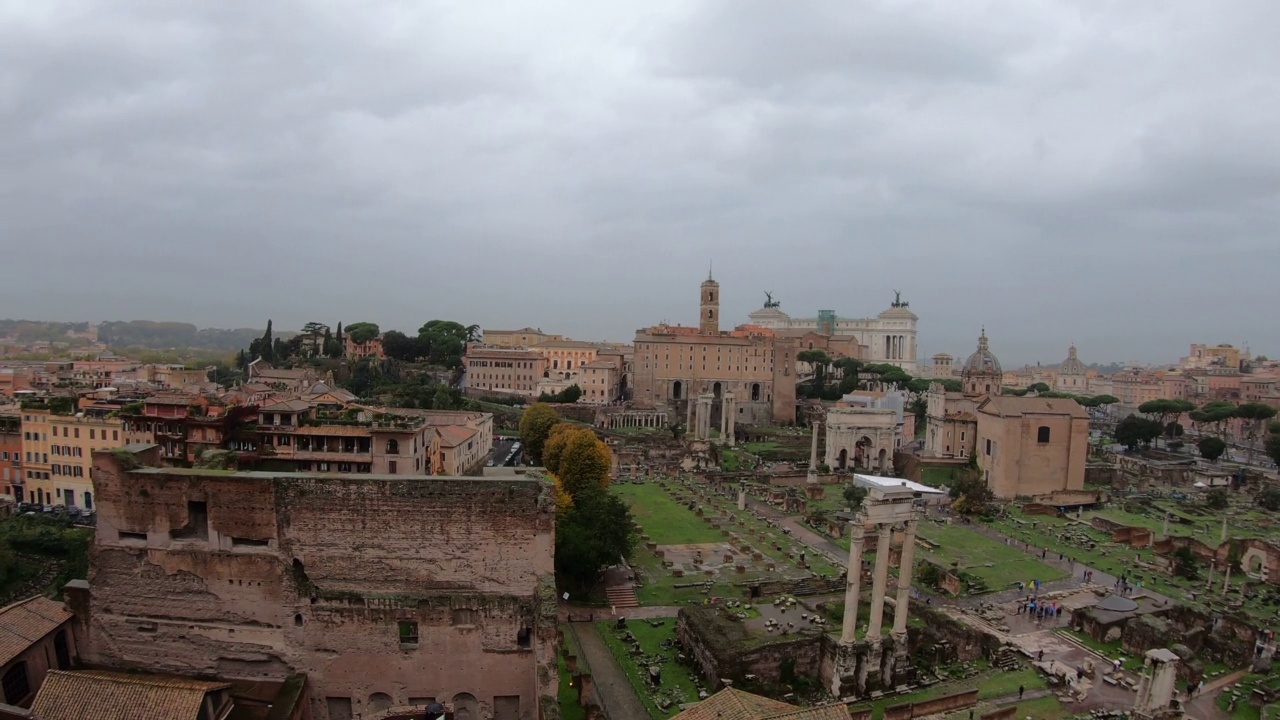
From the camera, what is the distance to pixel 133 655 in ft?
61.8

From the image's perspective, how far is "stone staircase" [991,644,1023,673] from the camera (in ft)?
80.4

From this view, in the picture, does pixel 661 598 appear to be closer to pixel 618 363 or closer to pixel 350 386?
pixel 350 386

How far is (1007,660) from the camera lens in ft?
81.4

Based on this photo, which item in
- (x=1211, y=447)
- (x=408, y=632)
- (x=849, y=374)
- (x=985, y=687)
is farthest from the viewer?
(x=849, y=374)

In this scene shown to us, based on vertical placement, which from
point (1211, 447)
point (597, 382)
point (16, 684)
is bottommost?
point (16, 684)

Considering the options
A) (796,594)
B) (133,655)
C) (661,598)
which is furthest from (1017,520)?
→ (133,655)

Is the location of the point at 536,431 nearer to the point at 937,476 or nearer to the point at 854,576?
the point at 937,476

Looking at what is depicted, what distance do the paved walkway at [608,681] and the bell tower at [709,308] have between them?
7601 cm

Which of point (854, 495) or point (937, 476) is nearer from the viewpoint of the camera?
point (854, 495)

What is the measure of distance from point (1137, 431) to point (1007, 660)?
206 feet

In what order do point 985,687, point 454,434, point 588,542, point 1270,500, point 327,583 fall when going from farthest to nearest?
point 1270,500
point 454,434
point 588,542
point 985,687
point 327,583

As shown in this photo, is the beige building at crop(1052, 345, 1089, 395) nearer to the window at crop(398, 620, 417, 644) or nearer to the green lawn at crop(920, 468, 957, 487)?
the green lawn at crop(920, 468, 957, 487)

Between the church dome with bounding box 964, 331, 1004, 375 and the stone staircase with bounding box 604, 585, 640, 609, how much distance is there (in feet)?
168

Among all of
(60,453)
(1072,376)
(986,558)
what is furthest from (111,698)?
(1072,376)
